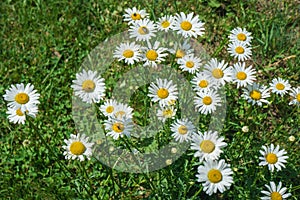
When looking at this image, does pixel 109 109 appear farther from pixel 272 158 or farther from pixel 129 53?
pixel 272 158

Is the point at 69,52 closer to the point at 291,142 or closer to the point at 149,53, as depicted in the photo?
the point at 149,53

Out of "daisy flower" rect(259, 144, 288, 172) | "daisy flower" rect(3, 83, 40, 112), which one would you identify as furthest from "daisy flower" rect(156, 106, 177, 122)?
"daisy flower" rect(3, 83, 40, 112)

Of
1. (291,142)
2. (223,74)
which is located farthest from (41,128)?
(291,142)

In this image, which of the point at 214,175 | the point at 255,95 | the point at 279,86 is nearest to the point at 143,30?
the point at 255,95

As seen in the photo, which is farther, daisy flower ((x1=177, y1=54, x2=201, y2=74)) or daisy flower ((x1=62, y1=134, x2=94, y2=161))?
daisy flower ((x1=177, y1=54, x2=201, y2=74))

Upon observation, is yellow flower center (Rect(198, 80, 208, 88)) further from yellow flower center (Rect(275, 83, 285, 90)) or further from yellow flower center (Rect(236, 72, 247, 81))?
yellow flower center (Rect(275, 83, 285, 90))
